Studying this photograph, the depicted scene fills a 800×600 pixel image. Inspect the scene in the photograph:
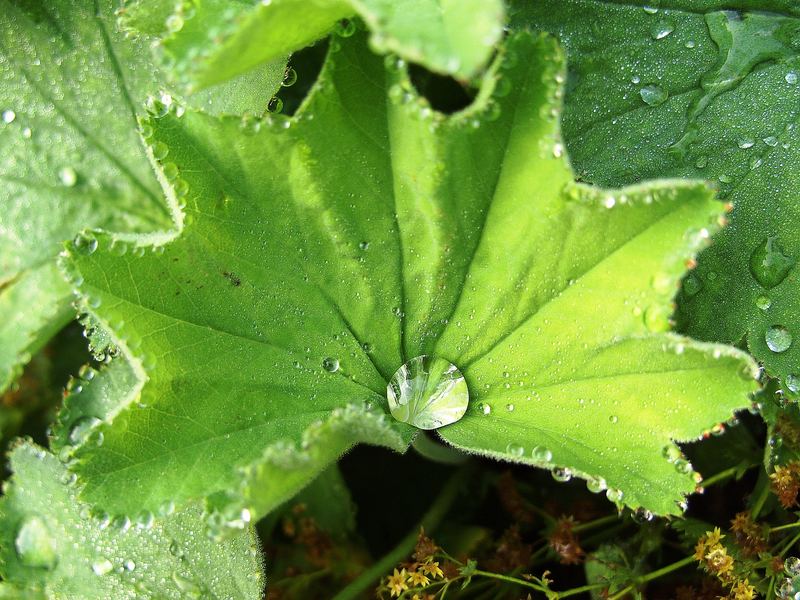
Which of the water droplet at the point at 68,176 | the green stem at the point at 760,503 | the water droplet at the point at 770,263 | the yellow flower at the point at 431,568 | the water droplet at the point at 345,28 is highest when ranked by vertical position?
the water droplet at the point at 345,28

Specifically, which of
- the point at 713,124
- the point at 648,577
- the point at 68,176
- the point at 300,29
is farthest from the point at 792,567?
the point at 68,176

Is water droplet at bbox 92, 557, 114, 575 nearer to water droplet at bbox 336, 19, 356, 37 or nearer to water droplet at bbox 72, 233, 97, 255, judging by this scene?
water droplet at bbox 72, 233, 97, 255

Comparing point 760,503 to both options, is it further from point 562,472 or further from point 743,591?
point 562,472

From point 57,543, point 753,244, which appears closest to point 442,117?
point 753,244

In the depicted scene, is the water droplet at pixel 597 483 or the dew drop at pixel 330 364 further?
the dew drop at pixel 330 364

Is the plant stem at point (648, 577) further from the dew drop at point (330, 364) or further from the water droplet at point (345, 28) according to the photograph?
the water droplet at point (345, 28)

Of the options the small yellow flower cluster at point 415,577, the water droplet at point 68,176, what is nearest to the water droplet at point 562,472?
the small yellow flower cluster at point 415,577

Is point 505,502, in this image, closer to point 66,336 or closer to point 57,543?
point 57,543
